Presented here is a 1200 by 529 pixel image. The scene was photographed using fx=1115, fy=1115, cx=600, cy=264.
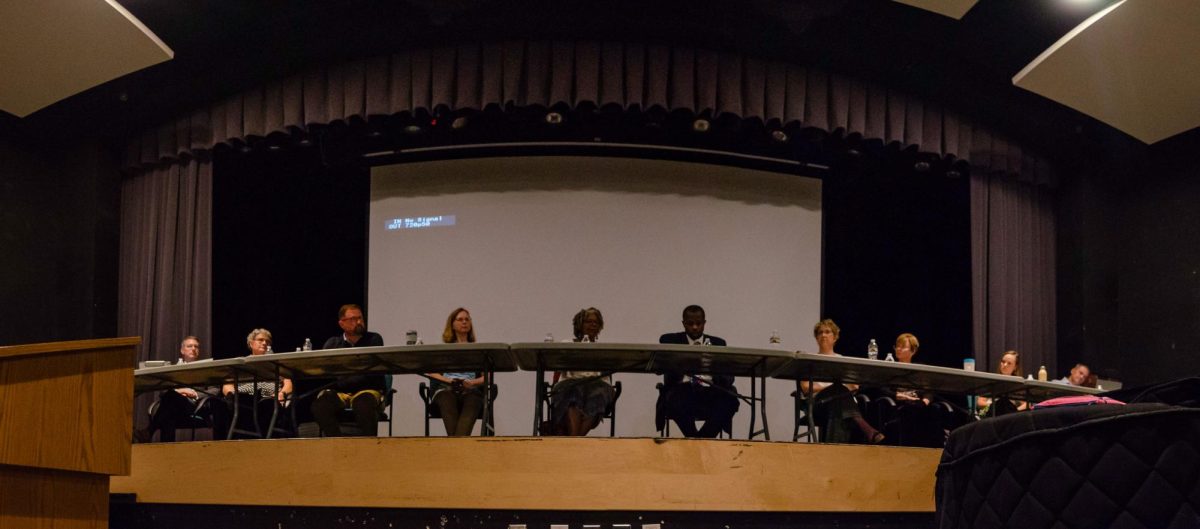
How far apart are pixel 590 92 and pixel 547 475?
3198 millimetres

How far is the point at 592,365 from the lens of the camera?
4637mm

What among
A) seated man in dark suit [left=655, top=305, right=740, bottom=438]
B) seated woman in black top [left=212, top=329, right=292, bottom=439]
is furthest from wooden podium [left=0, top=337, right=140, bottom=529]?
seated woman in black top [left=212, top=329, right=292, bottom=439]

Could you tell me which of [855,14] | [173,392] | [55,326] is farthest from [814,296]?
[55,326]

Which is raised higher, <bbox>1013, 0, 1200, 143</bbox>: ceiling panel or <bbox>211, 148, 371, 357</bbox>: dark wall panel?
<bbox>1013, 0, 1200, 143</bbox>: ceiling panel

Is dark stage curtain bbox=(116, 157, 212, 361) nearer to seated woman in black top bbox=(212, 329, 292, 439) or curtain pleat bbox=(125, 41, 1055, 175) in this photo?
curtain pleat bbox=(125, 41, 1055, 175)

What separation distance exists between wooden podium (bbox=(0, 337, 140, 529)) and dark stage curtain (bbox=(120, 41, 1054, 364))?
4.04 meters

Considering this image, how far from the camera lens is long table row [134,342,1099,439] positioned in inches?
169

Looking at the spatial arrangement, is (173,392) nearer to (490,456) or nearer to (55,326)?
(55,326)

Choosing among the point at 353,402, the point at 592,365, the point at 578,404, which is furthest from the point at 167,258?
the point at 592,365

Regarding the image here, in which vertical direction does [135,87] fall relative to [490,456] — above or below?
above

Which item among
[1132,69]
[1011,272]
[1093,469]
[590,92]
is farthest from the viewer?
[1011,272]

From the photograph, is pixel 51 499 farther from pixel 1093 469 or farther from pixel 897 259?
pixel 897 259

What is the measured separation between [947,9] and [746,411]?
2919 millimetres

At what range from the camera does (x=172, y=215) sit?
749cm
